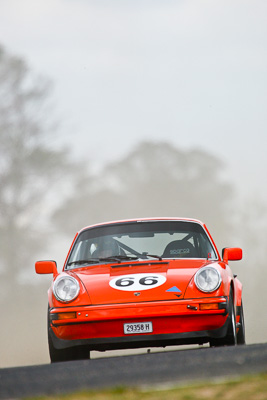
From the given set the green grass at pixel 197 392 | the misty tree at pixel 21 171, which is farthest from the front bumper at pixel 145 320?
the misty tree at pixel 21 171

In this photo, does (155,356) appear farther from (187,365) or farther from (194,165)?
(194,165)

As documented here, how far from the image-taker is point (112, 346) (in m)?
8.20

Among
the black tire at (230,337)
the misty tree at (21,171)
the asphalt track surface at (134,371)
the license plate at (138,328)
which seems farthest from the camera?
the misty tree at (21,171)

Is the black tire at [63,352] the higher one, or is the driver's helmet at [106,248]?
the driver's helmet at [106,248]

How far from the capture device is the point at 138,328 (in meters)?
7.92

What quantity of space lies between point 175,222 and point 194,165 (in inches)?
1451

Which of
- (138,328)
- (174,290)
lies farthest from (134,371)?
(174,290)

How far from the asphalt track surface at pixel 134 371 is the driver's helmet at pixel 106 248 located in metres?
2.55

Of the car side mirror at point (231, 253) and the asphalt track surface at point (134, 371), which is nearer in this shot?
the asphalt track surface at point (134, 371)

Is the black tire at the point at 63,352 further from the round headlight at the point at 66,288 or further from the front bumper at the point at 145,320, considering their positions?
the round headlight at the point at 66,288

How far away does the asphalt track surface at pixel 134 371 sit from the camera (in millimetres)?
5457

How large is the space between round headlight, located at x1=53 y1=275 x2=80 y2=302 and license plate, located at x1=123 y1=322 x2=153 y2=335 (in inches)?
24.7

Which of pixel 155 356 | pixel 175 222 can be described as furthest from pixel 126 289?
pixel 175 222

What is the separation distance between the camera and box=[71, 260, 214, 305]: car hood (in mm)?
8031
